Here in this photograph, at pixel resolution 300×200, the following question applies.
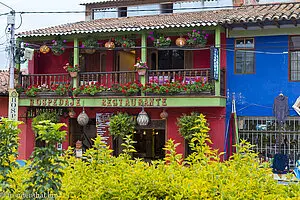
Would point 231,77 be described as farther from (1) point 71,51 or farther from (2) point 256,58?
(1) point 71,51

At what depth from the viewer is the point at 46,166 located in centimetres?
618

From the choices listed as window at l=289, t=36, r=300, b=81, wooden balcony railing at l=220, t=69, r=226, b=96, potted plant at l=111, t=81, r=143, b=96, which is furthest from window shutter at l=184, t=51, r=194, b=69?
window at l=289, t=36, r=300, b=81

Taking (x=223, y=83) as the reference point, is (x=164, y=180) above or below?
below

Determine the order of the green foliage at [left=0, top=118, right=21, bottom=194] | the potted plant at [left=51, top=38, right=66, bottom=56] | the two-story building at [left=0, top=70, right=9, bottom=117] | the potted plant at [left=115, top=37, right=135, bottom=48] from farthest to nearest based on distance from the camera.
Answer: the two-story building at [left=0, top=70, right=9, bottom=117] < the potted plant at [left=51, top=38, right=66, bottom=56] < the potted plant at [left=115, top=37, right=135, bottom=48] < the green foliage at [left=0, top=118, right=21, bottom=194]

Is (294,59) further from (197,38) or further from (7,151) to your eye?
(7,151)

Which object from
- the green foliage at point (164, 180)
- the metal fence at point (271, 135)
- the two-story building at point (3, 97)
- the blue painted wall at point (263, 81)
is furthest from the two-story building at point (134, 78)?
the green foliage at point (164, 180)

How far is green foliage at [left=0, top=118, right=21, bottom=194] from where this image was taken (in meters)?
6.35

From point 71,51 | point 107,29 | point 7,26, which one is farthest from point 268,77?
point 7,26

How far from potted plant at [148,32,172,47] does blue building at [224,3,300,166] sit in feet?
7.45

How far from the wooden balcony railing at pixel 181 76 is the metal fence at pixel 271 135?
7.23 feet

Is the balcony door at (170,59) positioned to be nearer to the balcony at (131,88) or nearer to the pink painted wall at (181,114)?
the balcony at (131,88)

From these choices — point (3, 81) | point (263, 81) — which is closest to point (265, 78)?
point (263, 81)

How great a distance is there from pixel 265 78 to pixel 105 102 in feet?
19.9

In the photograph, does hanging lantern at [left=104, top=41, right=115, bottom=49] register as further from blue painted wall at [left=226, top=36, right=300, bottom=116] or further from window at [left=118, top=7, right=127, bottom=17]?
window at [left=118, top=7, right=127, bottom=17]
